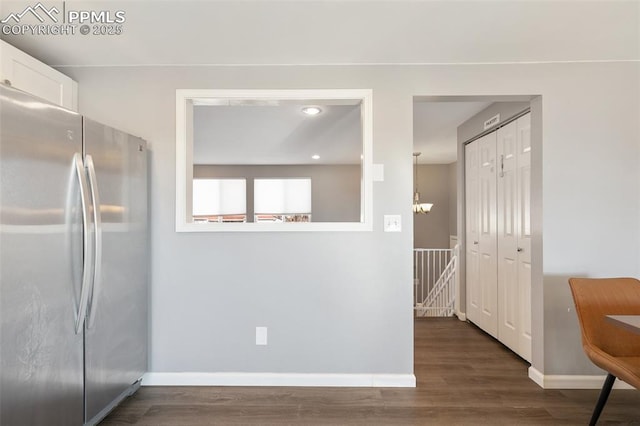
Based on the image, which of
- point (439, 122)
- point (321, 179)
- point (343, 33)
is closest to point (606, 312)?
point (343, 33)

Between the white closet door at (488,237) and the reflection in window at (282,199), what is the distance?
4.53 meters

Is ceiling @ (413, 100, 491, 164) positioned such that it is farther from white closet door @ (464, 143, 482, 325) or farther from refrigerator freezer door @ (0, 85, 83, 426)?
refrigerator freezer door @ (0, 85, 83, 426)

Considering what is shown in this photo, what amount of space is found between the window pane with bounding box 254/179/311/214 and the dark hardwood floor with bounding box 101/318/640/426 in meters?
5.49

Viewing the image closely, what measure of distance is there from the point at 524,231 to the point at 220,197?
20.5 feet

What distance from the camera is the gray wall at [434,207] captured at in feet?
25.5

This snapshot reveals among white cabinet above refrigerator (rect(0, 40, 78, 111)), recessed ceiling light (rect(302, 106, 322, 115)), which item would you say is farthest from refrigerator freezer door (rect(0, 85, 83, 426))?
recessed ceiling light (rect(302, 106, 322, 115))

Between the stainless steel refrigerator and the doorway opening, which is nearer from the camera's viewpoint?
the stainless steel refrigerator

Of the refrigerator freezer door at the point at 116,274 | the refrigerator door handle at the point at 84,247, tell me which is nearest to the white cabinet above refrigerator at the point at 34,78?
the refrigerator freezer door at the point at 116,274

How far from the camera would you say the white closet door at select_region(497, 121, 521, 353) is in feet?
10.5

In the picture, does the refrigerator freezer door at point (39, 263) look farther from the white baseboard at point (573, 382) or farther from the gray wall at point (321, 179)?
the gray wall at point (321, 179)

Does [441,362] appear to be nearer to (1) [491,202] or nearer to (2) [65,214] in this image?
(1) [491,202]

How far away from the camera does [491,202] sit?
365 centimetres

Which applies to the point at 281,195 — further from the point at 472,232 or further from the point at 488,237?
the point at 488,237

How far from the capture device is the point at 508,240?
3338 millimetres
